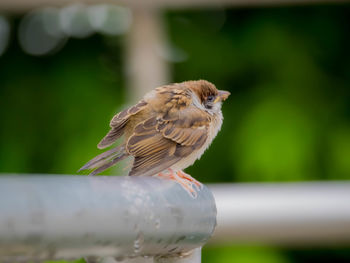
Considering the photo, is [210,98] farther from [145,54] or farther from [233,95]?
[145,54]

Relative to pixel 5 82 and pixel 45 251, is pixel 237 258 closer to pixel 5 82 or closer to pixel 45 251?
pixel 5 82

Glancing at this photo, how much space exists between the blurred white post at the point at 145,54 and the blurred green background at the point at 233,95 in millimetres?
78

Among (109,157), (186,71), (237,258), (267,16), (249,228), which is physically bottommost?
(237,258)

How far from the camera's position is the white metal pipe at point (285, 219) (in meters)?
2.99

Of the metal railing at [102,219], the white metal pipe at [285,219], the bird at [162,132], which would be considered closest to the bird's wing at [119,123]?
the bird at [162,132]

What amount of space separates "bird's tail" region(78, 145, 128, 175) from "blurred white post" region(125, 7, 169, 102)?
161cm

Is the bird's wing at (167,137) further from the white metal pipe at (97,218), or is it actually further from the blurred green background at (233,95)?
the blurred green background at (233,95)

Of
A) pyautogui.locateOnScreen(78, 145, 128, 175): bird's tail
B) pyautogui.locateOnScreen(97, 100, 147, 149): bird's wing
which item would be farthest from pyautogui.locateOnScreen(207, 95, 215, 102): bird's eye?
pyautogui.locateOnScreen(78, 145, 128, 175): bird's tail

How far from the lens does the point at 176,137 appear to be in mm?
2674

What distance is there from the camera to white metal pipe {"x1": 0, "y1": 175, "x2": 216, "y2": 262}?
3.15 ft

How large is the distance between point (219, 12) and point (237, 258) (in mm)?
1509

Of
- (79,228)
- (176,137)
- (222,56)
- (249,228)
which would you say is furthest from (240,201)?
(79,228)

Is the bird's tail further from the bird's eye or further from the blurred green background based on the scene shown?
the blurred green background

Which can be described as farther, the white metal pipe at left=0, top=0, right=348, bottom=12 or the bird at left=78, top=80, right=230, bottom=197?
the white metal pipe at left=0, top=0, right=348, bottom=12
